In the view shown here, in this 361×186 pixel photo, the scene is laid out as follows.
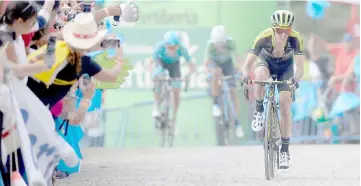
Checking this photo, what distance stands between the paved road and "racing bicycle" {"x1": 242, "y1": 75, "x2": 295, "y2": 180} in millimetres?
195

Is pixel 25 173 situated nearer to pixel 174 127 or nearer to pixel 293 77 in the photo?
pixel 293 77

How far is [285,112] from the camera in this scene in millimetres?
13758

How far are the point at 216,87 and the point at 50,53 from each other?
43.0 feet

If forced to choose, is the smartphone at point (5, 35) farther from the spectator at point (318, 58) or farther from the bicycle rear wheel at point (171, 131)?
the spectator at point (318, 58)

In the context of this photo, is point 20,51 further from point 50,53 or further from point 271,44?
point 271,44

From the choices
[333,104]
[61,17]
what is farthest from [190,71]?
[61,17]

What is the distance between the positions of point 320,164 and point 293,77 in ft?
10.2

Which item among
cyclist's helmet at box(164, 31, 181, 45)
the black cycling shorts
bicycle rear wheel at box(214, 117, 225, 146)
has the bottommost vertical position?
bicycle rear wheel at box(214, 117, 225, 146)

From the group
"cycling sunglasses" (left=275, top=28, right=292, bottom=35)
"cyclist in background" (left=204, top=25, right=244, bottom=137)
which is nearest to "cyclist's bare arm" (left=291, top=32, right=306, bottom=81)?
"cycling sunglasses" (left=275, top=28, right=292, bottom=35)

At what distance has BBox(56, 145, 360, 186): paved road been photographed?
1331 centimetres

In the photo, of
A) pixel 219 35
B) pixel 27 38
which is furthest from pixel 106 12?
pixel 219 35

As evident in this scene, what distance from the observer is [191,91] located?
75.6 feet

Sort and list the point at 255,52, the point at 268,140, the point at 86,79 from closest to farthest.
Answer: the point at 86,79, the point at 268,140, the point at 255,52

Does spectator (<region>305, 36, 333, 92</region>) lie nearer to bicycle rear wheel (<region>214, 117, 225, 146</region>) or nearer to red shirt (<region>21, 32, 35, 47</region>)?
bicycle rear wheel (<region>214, 117, 225, 146</region>)
